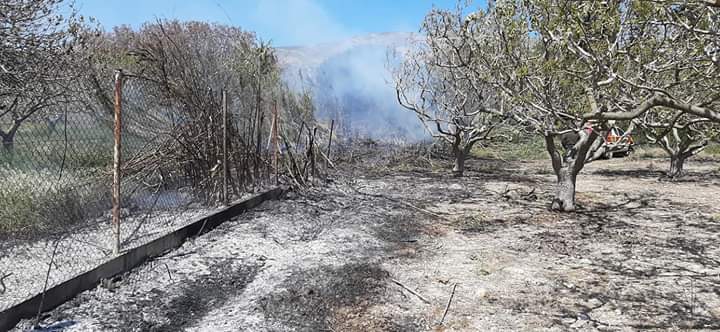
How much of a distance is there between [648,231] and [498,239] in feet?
6.90

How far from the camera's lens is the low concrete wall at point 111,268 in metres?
3.12

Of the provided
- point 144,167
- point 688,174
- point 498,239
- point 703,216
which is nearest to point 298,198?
point 144,167

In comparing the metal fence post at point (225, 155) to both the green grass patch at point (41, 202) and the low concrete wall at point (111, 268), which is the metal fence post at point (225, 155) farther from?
the green grass patch at point (41, 202)

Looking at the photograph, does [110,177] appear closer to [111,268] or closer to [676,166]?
[111,268]

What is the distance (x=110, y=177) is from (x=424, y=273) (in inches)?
139

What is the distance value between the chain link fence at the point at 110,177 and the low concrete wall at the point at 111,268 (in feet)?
0.23

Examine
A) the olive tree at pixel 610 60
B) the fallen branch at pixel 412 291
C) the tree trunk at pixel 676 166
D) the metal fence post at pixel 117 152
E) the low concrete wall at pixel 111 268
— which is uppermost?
the olive tree at pixel 610 60

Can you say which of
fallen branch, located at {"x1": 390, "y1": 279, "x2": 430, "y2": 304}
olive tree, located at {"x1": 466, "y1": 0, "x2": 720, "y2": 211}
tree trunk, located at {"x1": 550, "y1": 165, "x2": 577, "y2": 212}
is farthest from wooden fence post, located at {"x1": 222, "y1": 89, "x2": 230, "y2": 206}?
tree trunk, located at {"x1": 550, "y1": 165, "x2": 577, "y2": 212}

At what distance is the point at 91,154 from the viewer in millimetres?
5078

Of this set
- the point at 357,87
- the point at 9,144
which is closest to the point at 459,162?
the point at 9,144

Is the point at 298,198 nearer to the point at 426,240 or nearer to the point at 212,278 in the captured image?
the point at 426,240

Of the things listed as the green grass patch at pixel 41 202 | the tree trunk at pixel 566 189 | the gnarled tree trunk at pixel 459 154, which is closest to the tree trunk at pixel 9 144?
the green grass patch at pixel 41 202

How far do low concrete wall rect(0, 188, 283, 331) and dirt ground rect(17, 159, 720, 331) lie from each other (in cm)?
8

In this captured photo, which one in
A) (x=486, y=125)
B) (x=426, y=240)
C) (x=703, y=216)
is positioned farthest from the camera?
(x=486, y=125)
